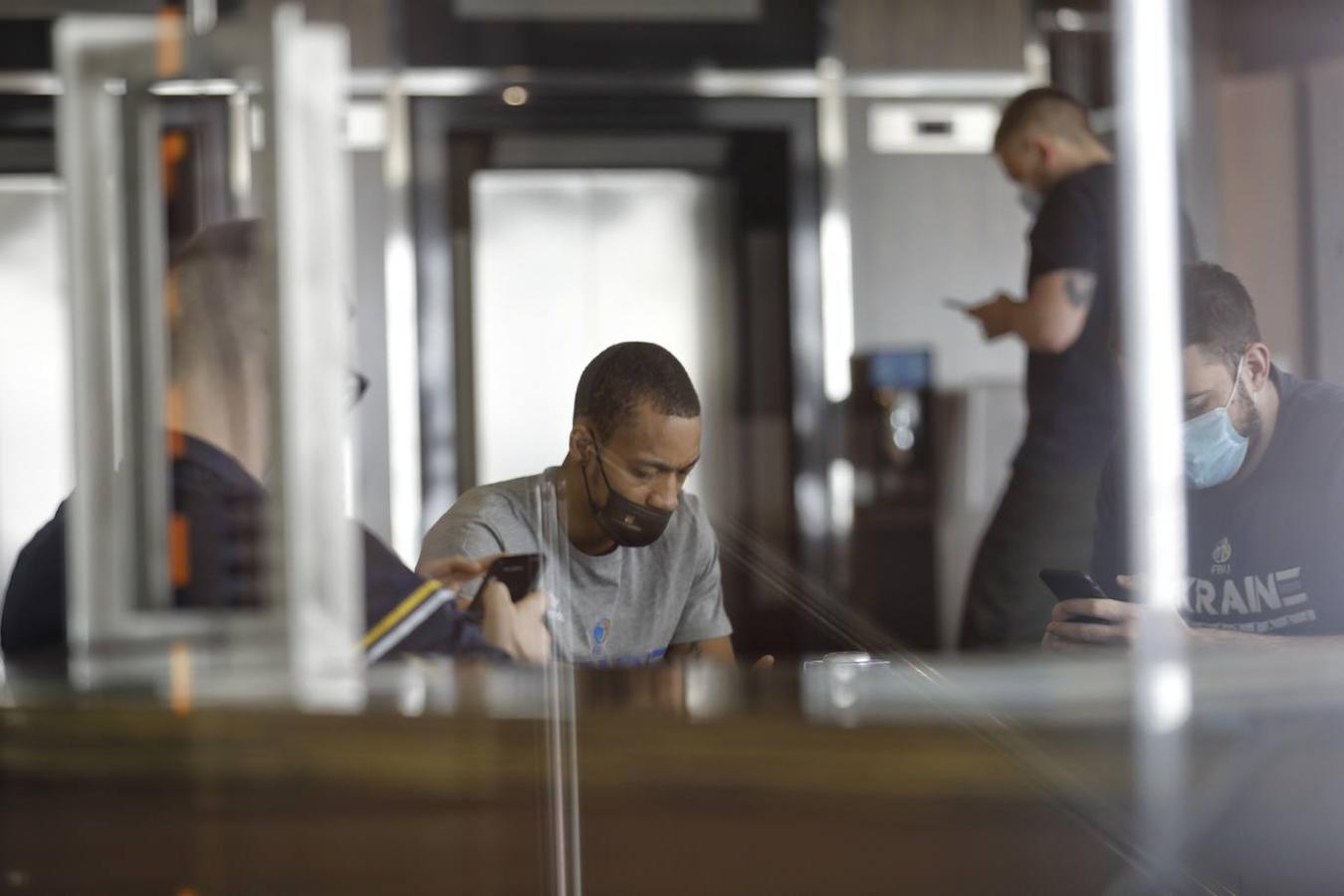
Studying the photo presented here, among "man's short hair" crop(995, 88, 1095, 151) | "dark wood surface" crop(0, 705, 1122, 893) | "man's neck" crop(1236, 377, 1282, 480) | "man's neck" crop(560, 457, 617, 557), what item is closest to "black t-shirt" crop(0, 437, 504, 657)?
"man's neck" crop(560, 457, 617, 557)

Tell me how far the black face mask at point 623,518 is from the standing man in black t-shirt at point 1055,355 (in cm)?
44

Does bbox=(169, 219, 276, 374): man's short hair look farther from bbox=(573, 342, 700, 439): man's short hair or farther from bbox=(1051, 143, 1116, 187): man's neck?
bbox=(1051, 143, 1116, 187): man's neck

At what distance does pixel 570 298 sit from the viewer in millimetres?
1323

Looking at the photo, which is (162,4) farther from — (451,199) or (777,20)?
(777,20)

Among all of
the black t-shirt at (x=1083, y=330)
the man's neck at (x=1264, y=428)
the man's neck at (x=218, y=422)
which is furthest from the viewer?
the black t-shirt at (x=1083, y=330)

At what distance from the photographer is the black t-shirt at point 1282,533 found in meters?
1.31

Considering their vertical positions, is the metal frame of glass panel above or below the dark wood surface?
above

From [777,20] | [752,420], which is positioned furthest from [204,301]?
[777,20]

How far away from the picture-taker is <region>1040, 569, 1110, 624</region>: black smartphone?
1388mm

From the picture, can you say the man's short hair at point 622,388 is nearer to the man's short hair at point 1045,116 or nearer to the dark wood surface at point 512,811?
the dark wood surface at point 512,811

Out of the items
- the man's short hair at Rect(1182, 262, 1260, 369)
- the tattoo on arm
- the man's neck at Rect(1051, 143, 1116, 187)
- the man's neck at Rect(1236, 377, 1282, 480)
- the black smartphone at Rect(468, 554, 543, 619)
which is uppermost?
the man's neck at Rect(1051, 143, 1116, 187)

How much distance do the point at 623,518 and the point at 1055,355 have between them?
565mm

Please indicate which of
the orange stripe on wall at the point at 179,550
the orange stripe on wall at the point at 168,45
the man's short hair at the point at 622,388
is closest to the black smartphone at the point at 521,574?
the man's short hair at the point at 622,388

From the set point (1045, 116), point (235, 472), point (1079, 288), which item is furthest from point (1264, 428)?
point (235, 472)
